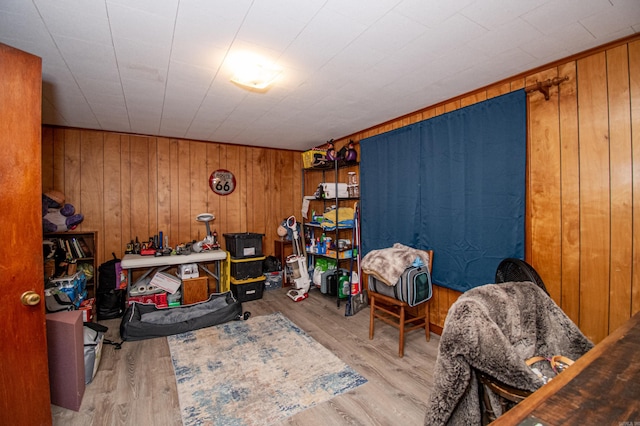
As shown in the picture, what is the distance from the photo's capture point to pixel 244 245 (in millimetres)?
4055

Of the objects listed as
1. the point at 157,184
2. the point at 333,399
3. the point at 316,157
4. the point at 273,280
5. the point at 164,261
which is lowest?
the point at 333,399

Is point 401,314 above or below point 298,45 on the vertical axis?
below

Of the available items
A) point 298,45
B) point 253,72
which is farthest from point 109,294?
point 298,45

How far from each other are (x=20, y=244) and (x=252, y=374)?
5.66 feet

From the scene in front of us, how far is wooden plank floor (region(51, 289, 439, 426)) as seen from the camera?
180 cm

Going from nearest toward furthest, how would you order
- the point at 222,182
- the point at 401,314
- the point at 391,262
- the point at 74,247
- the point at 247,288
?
the point at 401,314 < the point at 391,262 < the point at 74,247 < the point at 247,288 < the point at 222,182

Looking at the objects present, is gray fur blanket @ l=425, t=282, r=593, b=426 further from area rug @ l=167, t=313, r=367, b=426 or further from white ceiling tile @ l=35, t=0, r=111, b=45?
white ceiling tile @ l=35, t=0, r=111, b=45

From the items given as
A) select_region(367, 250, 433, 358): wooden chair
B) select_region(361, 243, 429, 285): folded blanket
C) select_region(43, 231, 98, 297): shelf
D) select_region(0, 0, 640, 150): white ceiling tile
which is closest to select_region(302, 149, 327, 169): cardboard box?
select_region(0, 0, 640, 150): white ceiling tile

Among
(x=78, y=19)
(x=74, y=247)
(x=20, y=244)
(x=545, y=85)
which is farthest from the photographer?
(x=74, y=247)

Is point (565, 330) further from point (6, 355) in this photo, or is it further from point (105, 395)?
point (105, 395)

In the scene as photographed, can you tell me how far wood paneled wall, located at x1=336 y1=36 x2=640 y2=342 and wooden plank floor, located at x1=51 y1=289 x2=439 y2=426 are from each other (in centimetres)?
126

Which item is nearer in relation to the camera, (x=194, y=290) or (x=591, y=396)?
(x=591, y=396)

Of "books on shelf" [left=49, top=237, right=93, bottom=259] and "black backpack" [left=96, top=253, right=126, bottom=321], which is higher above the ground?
"books on shelf" [left=49, top=237, right=93, bottom=259]

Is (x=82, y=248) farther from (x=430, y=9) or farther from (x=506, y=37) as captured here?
(x=506, y=37)
